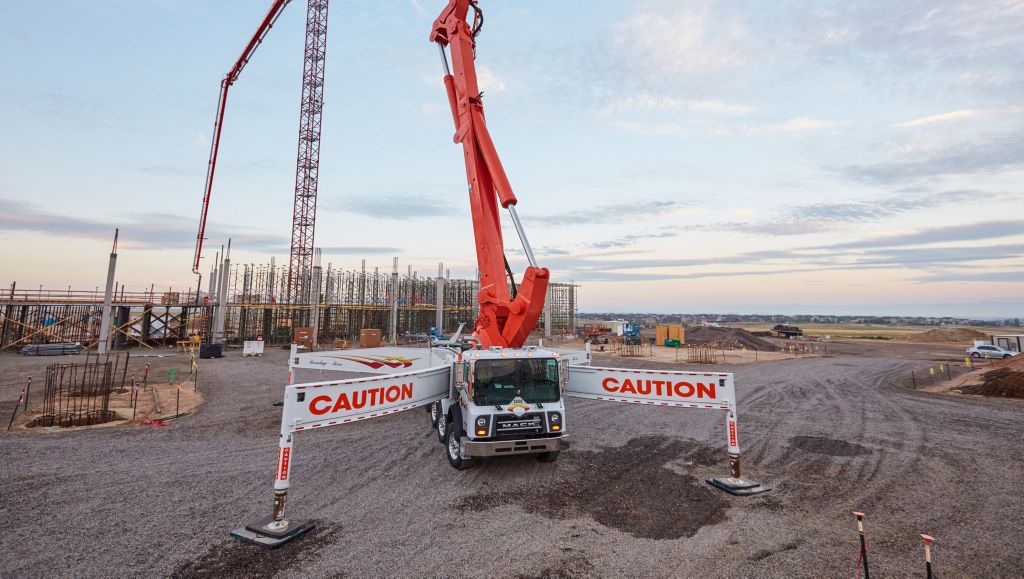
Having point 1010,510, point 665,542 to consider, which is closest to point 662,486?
point 665,542

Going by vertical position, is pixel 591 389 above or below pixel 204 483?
above

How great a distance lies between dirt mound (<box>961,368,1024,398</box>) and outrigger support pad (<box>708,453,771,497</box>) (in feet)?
58.8

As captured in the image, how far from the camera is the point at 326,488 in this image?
313 inches

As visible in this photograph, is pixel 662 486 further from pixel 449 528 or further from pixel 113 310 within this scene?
pixel 113 310

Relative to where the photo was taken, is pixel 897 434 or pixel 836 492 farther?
pixel 897 434

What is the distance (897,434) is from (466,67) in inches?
650

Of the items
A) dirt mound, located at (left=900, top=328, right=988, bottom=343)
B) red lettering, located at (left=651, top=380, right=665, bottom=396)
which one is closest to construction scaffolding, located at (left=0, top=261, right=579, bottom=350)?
red lettering, located at (left=651, top=380, right=665, bottom=396)

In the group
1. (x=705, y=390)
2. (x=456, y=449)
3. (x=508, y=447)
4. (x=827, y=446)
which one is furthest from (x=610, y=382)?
(x=827, y=446)

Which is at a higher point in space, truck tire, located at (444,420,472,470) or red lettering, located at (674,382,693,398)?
red lettering, located at (674,382,693,398)

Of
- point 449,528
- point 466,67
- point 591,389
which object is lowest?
point 449,528

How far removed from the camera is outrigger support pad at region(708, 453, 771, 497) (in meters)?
7.86

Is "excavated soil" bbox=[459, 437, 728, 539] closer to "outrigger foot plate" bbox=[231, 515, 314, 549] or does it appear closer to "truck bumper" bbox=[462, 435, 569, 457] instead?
"truck bumper" bbox=[462, 435, 569, 457]

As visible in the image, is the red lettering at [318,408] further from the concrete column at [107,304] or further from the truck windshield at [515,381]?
the concrete column at [107,304]

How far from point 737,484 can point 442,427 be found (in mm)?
6714
